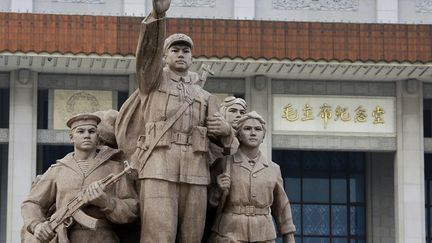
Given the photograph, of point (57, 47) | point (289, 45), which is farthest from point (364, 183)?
point (57, 47)

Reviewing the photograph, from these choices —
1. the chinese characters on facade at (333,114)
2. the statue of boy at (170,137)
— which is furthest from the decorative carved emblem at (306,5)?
the statue of boy at (170,137)

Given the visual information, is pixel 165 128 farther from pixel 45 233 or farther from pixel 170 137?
pixel 45 233

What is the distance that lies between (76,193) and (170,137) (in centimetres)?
102

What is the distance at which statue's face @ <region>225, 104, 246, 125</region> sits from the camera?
14.6m

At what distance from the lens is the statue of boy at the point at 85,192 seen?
13.6 meters

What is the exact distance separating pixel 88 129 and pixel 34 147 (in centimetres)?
2272

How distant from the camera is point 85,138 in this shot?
555 inches

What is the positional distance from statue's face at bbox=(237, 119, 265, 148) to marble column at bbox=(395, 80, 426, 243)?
23.3 meters

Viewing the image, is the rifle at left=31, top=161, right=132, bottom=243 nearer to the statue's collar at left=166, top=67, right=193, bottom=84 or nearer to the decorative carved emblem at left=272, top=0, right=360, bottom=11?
the statue's collar at left=166, top=67, right=193, bottom=84

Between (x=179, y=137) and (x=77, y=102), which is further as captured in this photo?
(x=77, y=102)

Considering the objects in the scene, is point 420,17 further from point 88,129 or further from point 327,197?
point 88,129

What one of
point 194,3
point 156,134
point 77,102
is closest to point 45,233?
point 156,134

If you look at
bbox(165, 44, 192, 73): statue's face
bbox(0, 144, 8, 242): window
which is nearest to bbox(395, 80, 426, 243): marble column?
bbox(0, 144, 8, 242): window

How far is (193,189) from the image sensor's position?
1359cm
